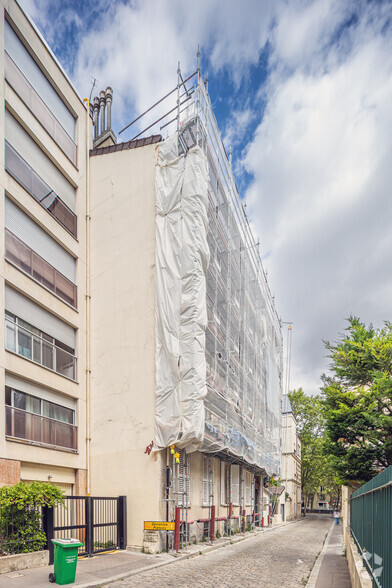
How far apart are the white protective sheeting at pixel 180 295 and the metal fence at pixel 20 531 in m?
5.33

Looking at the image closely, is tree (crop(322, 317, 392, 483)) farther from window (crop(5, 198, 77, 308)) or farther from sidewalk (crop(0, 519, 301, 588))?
window (crop(5, 198, 77, 308))

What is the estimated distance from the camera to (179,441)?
55.4 feet

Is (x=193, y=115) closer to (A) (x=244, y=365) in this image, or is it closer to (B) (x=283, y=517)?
(A) (x=244, y=365)

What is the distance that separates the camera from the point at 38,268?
680 inches

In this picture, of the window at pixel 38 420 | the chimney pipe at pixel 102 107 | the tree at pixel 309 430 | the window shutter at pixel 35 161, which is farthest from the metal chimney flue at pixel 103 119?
the tree at pixel 309 430

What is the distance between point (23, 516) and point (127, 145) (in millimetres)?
13995

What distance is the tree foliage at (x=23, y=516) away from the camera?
1176 centimetres

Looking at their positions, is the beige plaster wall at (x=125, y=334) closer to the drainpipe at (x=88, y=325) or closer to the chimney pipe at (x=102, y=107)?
the drainpipe at (x=88, y=325)

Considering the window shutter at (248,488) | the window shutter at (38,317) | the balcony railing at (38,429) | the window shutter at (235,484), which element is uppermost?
the window shutter at (38,317)

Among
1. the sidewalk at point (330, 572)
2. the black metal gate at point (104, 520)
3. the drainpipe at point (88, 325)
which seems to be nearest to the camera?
the sidewalk at point (330, 572)

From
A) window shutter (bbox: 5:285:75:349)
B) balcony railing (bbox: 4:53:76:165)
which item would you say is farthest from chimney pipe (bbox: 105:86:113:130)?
window shutter (bbox: 5:285:75:349)

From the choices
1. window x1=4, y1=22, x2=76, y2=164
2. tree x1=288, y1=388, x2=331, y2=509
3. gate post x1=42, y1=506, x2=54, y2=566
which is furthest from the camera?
tree x1=288, y1=388, x2=331, y2=509

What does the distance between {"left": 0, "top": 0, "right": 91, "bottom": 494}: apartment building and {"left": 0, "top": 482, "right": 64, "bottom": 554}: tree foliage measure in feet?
6.38

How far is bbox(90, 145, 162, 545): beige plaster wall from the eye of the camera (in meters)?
17.3
